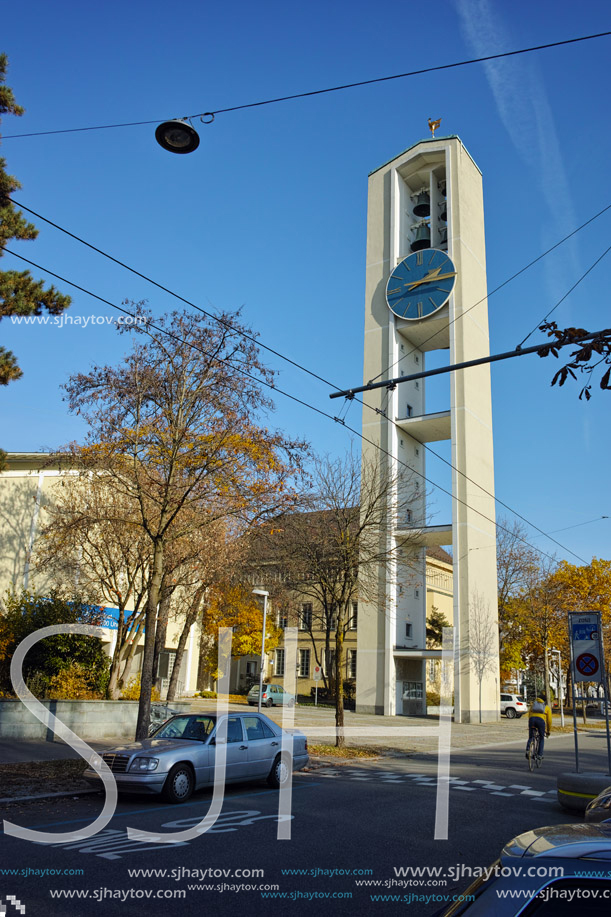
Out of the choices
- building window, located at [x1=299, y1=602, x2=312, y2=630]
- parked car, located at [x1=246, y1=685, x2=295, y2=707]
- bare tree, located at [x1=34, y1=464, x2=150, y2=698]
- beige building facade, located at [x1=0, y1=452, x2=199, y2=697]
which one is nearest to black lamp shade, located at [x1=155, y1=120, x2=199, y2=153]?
bare tree, located at [x1=34, y1=464, x2=150, y2=698]

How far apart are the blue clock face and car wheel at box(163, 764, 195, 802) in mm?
34605

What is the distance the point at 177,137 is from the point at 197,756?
936 cm

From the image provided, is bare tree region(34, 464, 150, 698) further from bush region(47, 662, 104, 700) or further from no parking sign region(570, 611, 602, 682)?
no parking sign region(570, 611, 602, 682)

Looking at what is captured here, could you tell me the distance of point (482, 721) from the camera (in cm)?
3816

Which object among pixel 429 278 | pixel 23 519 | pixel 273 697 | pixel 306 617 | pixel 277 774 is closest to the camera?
pixel 277 774

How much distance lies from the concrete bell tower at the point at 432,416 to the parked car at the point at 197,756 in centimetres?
2383

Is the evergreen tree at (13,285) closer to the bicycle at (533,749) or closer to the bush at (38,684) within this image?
the bush at (38,684)

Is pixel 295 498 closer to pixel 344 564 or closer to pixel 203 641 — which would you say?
pixel 344 564

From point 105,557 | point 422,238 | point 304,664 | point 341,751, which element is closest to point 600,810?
point 341,751

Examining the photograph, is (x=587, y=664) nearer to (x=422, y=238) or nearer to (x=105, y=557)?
(x=105, y=557)

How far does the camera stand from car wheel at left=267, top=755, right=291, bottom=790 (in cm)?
1251

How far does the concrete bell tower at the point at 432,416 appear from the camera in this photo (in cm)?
3872

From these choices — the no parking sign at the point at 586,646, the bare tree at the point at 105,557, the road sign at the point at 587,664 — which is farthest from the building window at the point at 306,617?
the road sign at the point at 587,664

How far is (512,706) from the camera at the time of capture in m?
48.4
